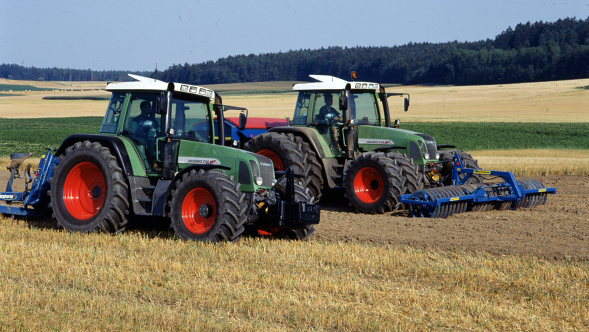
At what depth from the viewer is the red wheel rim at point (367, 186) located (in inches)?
424

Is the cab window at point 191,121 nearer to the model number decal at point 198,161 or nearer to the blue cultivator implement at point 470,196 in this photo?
the model number decal at point 198,161

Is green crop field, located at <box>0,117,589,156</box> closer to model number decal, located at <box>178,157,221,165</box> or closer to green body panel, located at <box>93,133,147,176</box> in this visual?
green body panel, located at <box>93,133,147,176</box>

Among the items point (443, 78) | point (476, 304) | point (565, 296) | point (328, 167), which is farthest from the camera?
point (443, 78)

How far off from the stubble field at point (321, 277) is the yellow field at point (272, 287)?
16 millimetres

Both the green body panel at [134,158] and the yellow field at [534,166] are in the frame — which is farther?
the yellow field at [534,166]

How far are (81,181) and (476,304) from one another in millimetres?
5741

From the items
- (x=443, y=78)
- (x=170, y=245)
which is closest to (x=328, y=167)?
(x=170, y=245)

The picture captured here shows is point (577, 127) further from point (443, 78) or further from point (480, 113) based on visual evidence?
point (443, 78)

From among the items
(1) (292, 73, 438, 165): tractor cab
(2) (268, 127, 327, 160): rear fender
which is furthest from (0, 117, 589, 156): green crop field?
(1) (292, 73, 438, 165): tractor cab

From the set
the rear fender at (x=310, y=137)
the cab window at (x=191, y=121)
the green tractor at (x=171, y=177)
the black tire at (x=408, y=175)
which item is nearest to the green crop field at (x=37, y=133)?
the rear fender at (x=310, y=137)

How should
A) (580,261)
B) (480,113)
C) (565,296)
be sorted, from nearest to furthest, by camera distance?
(565,296)
(580,261)
(480,113)

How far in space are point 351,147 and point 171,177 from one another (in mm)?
4363

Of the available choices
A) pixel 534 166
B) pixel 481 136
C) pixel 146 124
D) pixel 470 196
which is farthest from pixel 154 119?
pixel 481 136

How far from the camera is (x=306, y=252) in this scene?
24.1 feet
